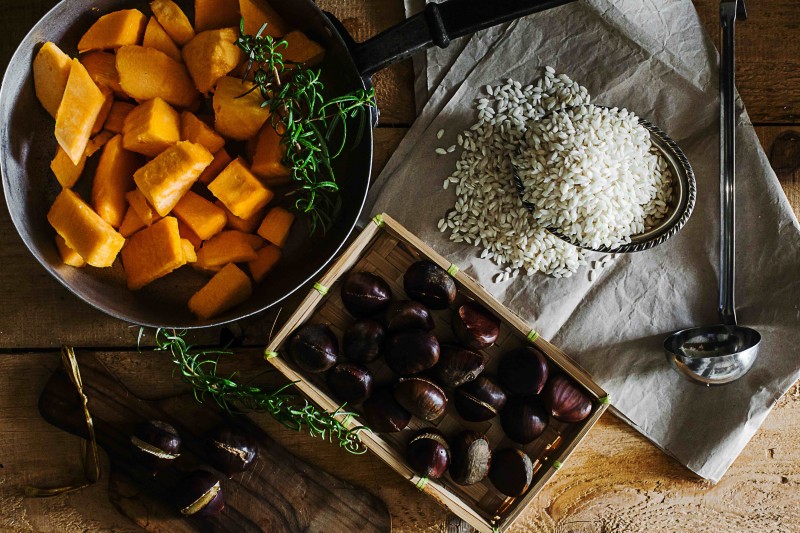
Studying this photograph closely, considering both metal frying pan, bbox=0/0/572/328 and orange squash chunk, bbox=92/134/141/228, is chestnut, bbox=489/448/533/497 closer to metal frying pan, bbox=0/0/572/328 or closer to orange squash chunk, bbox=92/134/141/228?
metal frying pan, bbox=0/0/572/328

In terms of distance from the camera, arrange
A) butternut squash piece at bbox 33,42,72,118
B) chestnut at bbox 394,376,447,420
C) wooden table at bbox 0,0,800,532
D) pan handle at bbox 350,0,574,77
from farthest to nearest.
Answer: wooden table at bbox 0,0,800,532 → chestnut at bbox 394,376,447,420 → butternut squash piece at bbox 33,42,72,118 → pan handle at bbox 350,0,574,77

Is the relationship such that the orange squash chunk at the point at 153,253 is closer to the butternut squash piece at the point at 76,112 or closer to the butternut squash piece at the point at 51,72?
the butternut squash piece at the point at 76,112

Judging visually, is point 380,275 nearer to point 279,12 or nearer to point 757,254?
point 279,12

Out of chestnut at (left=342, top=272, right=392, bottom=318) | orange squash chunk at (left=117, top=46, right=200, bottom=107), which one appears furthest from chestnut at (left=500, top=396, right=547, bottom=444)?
orange squash chunk at (left=117, top=46, right=200, bottom=107)

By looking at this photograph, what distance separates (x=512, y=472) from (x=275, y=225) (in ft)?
2.50

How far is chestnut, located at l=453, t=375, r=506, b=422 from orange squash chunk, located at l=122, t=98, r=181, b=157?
2.73ft

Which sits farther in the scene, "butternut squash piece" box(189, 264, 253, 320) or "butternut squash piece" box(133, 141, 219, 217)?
"butternut squash piece" box(189, 264, 253, 320)

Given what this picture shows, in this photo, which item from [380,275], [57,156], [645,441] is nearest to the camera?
[57,156]

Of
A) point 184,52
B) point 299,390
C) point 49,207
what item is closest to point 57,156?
point 49,207

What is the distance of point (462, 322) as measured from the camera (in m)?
1.48

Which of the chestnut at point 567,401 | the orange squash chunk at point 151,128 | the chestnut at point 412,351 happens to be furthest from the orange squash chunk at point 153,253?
the chestnut at point 567,401

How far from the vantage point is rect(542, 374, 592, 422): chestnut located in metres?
1.50

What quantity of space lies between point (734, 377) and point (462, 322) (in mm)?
671

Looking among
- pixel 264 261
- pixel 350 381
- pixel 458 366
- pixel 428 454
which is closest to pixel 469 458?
pixel 428 454
